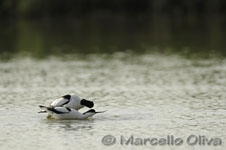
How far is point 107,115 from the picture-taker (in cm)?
1582

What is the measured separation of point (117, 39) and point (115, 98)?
2226 cm

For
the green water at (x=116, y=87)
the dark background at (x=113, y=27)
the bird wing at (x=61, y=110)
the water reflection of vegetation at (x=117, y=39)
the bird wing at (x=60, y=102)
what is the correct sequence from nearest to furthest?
1. the green water at (x=116, y=87)
2. the bird wing at (x=61, y=110)
3. the bird wing at (x=60, y=102)
4. the water reflection of vegetation at (x=117, y=39)
5. the dark background at (x=113, y=27)

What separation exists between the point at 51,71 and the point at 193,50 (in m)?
8.65

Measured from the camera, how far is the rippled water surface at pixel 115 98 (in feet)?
45.1

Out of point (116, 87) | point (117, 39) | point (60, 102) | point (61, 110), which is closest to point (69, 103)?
point (60, 102)

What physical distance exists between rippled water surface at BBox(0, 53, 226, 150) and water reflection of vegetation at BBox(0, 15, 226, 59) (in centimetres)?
387

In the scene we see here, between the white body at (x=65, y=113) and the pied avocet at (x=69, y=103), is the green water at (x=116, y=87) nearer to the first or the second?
the white body at (x=65, y=113)

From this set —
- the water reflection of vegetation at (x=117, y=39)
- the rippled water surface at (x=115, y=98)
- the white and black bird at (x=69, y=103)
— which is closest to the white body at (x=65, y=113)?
the rippled water surface at (x=115, y=98)

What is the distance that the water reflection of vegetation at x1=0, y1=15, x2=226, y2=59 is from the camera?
109 feet

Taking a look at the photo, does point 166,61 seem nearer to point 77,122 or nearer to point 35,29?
point 77,122

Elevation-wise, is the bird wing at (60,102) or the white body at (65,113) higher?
the bird wing at (60,102)

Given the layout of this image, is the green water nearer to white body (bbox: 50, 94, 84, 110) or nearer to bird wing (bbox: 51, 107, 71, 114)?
bird wing (bbox: 51, 107, 71, 114)

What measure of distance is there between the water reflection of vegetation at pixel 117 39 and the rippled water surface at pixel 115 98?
153 inches

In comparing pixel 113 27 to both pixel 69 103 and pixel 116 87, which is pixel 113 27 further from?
pixel 69 103
